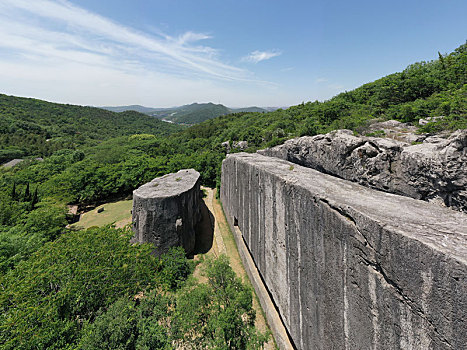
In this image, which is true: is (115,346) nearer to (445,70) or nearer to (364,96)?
(445,70)

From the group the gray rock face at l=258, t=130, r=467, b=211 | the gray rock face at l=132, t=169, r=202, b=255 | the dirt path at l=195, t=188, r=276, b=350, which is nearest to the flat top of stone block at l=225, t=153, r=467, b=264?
the gray rock face at l=258, t=130, r=467, b=211

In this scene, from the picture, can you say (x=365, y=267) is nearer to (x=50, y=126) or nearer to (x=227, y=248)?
(x=227, y=248)

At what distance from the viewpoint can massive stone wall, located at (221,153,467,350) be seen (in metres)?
2.63

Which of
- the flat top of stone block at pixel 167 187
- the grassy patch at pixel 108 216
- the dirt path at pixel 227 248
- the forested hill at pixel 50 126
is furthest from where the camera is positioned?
the forested hill at pixel 50 126

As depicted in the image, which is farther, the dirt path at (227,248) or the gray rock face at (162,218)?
the gray rock face at (162,218)

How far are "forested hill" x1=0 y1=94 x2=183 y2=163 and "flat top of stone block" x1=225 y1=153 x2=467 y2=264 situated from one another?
240 ft

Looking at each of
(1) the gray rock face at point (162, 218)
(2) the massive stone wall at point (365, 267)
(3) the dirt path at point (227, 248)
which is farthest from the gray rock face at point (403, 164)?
(1) the gray rock face at point (162, 218)

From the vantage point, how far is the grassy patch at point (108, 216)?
751 inches

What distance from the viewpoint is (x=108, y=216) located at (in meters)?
20.4

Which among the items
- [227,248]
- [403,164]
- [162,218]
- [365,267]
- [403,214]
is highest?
[403,164]

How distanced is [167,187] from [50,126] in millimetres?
103008

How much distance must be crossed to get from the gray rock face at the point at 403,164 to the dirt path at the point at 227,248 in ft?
21.1

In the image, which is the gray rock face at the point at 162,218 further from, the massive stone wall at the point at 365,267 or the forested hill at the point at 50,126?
the forested hill at the point at 50,126

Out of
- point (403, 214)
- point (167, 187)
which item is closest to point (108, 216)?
point (167, 187)
